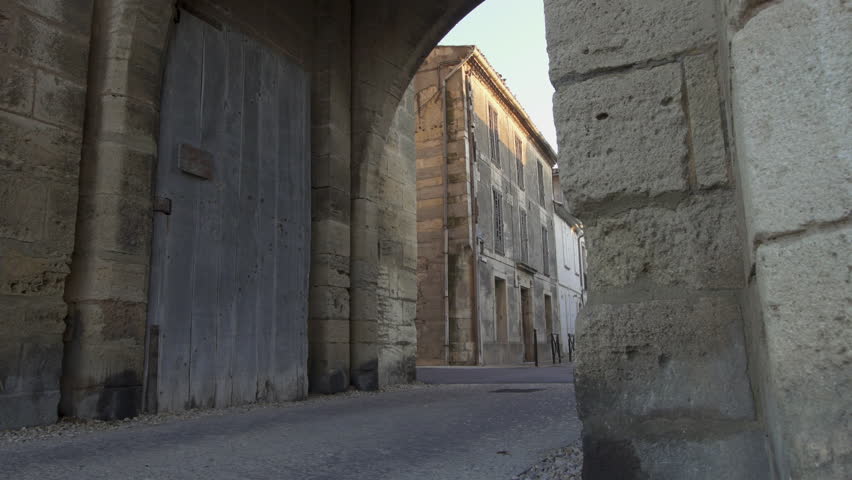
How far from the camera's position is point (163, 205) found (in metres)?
3.97

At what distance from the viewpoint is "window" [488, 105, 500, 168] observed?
50.3 feet

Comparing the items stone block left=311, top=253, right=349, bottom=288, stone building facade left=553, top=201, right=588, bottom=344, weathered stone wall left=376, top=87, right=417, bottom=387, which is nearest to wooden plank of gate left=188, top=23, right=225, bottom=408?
stone block left=311, top=253, right=349, bottom=288

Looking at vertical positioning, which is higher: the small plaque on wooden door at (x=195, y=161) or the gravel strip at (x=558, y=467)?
the small plaque on wooden door at (x=195, y=161)

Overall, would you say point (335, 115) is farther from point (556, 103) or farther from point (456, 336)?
point (456, 336)

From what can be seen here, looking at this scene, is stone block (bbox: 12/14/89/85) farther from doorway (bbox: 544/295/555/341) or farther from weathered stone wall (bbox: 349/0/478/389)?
doorway (bbox: 544/295/555/341)

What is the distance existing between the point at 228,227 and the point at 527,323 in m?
13.4

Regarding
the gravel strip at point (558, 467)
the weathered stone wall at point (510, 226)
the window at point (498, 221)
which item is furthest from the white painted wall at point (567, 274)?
the gravel strip at point (558, 467)

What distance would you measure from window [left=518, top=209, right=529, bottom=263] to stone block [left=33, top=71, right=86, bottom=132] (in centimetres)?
1416

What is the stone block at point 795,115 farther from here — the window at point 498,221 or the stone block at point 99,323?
the window at point 498,221

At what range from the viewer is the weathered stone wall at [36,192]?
319cm

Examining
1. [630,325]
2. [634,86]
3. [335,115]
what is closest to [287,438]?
[630,325]

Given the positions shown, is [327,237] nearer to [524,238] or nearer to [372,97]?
[372,97]

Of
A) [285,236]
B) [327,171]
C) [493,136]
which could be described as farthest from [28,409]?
[493,136]

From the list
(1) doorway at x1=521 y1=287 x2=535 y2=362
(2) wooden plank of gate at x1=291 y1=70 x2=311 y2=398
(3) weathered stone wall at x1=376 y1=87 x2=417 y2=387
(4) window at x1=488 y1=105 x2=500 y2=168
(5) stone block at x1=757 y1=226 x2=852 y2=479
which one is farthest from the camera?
(1) doorway at x1=521 y1=287 x2=535 y2=362
